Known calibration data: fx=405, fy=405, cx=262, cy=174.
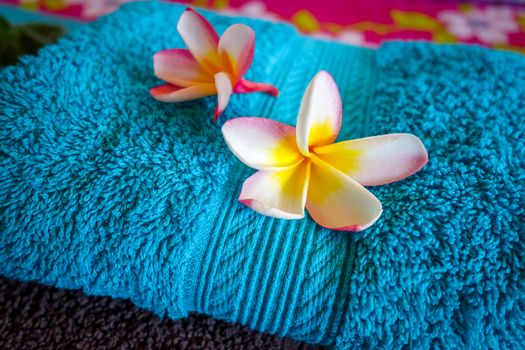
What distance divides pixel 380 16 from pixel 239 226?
2.40 feet

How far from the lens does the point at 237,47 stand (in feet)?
1.58

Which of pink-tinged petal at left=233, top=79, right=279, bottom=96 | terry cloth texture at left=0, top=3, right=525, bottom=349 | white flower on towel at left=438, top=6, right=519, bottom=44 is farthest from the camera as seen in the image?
white flower on towel at left=438, top=6, right=519, bottom=44

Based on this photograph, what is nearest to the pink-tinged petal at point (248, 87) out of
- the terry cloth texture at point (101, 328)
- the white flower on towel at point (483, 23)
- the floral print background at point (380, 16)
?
the terry cloth texture at point (101, 328)

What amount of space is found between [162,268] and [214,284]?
60mm

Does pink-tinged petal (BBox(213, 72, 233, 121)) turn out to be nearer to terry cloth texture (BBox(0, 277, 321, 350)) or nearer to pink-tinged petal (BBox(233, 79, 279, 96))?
pink-tinged petal (BBox(233, 79, 279, 96))

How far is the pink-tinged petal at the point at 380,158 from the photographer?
428mm

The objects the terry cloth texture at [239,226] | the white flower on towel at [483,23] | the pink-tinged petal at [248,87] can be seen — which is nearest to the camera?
the terry cloth texture at [239,226]

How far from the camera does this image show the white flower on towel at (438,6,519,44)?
0.91 meters

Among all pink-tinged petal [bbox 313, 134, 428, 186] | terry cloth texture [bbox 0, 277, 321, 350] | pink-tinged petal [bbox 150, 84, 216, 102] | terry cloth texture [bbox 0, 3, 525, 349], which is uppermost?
pink-tinged petal [bbox 150, 84, 216, 102]

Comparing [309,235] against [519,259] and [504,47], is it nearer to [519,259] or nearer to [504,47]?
[519,259]

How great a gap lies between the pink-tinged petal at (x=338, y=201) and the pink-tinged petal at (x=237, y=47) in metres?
0.15

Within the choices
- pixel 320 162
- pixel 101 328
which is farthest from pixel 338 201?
pixel 101 328

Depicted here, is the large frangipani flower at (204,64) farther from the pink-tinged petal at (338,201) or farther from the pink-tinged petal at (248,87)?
the pink-tinged petal at (338,201)

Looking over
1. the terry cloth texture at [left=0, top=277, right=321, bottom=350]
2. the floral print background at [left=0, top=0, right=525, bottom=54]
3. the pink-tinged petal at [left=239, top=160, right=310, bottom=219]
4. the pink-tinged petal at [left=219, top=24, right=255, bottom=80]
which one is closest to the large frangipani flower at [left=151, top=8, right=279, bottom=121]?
the pink-tinged petal at [left=219, top=24, right=255, bottom=80]
